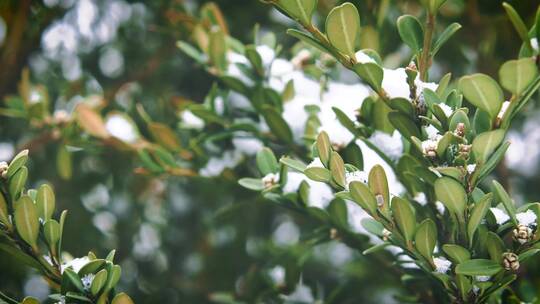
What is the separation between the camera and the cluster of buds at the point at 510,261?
712 mm

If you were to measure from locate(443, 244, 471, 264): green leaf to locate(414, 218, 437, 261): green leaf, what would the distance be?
27mm

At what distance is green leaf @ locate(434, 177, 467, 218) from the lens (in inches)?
27.5

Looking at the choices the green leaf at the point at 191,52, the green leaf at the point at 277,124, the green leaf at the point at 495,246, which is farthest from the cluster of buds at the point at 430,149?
the green leaf at the point at 191,52

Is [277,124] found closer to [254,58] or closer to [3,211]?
[254,58]

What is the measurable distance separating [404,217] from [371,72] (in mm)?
205

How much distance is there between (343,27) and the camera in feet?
2.44

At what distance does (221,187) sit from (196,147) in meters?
0.65

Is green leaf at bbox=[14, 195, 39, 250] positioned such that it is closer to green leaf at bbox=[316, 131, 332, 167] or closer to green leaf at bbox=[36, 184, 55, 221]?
green leaf at bbox=[36, 184, 55, 221]

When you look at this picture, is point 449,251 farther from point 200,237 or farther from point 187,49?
point 200,237

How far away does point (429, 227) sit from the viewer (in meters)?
0.73

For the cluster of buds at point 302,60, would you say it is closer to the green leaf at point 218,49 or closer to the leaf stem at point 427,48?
the green leaf at point 218,49

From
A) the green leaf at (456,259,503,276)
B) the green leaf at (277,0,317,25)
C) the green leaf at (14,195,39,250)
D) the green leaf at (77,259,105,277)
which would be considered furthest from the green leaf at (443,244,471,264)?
the green leaf at (14,195,39,250)

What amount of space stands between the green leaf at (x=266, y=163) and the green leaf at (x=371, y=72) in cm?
25

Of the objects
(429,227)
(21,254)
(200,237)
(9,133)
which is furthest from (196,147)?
(9,133)
